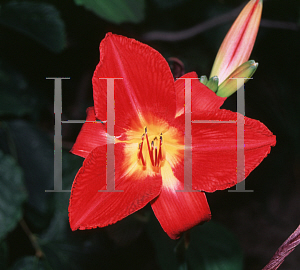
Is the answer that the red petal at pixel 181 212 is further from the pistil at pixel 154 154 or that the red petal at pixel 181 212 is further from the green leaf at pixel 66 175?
the green leaf at pixel 66 175

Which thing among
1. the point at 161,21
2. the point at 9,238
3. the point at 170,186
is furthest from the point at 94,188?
the point at 161,21

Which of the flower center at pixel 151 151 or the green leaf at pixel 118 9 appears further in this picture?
the green leaf at pixel 118 9

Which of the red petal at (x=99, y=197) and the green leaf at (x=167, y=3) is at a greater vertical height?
the green leaf at (x=167, y=3)

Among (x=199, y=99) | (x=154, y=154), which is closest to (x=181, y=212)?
(x=154, y=154)

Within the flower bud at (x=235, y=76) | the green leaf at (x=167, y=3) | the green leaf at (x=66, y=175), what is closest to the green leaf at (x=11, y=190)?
the green leaf at (x=66, y=175)

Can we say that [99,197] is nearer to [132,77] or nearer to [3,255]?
[132,77]

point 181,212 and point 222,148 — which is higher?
point 222,148
